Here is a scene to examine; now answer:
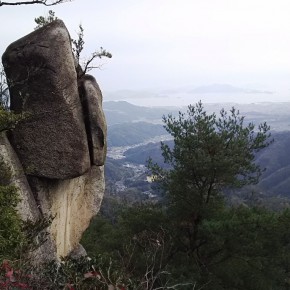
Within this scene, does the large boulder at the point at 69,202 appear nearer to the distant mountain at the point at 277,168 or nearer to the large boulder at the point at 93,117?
the large boulder at the point at 93,117

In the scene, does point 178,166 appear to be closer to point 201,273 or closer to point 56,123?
point 201,273

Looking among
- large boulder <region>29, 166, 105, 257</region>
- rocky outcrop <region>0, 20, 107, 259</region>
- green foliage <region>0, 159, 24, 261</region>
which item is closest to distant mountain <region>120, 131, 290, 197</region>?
large boulder <region>29, 166, 105, 257</region>

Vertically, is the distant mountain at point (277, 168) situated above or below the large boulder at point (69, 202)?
below

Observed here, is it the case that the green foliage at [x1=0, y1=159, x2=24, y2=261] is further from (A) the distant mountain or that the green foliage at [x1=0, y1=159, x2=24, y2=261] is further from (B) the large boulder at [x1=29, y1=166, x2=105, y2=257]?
(A) the distant mountain

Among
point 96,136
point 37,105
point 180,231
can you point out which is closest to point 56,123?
point 37,105

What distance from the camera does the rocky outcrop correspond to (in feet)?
34.6

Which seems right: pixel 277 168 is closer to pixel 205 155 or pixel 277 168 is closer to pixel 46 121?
pixel 205 155

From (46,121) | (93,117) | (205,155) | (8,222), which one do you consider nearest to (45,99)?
(46,121)

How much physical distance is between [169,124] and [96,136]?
15.0 ft

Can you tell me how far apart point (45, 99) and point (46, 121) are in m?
0.59

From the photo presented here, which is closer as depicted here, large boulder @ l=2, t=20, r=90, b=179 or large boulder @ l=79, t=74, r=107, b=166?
large boulder @ l=2, t=20, r=90, b=179

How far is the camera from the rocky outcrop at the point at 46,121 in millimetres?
10555

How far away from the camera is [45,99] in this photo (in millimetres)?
10648

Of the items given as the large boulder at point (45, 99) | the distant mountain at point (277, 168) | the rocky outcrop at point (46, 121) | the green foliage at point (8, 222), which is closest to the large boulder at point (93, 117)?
the rocky outcrop at point (46, 121)
